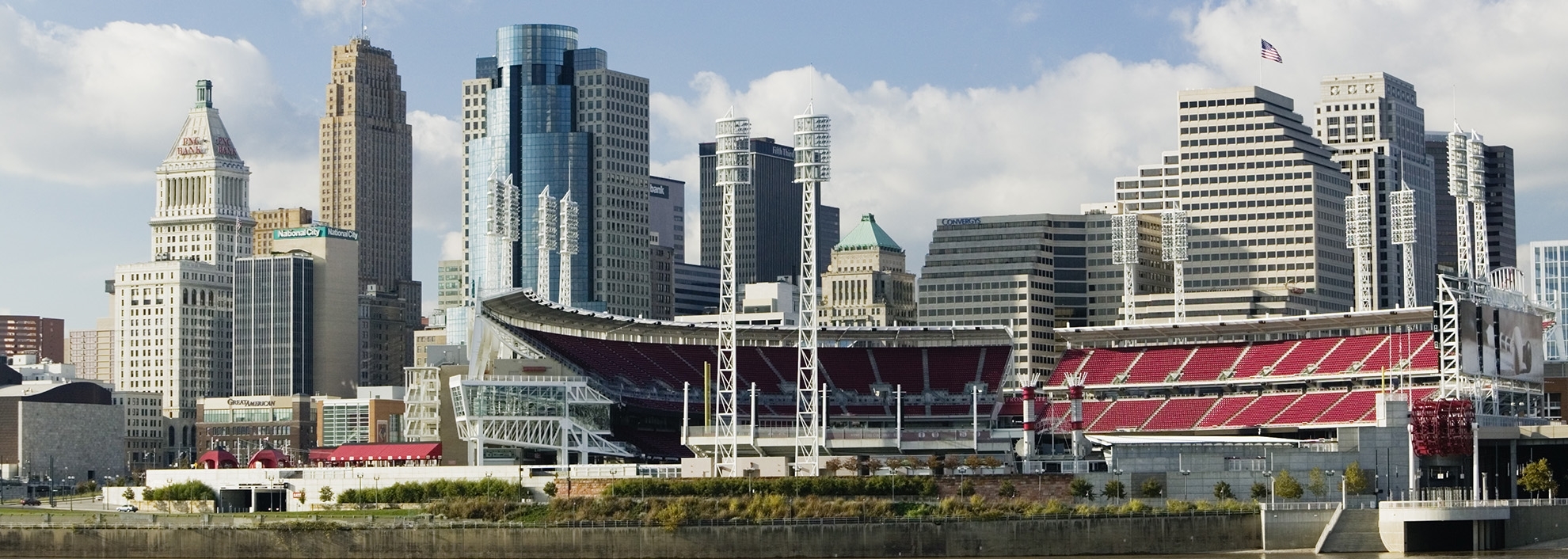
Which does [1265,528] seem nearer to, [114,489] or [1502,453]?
[1502,453]

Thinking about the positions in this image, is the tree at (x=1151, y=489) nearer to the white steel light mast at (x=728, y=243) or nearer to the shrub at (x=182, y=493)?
the white steel light mast at (x=728, y=243)

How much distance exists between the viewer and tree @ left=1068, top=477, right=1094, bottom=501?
424 ft

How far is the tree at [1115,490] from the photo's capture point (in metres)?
129

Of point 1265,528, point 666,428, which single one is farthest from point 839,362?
point 1265,528

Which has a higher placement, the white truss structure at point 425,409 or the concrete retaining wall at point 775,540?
the white truss structure at point 425,409

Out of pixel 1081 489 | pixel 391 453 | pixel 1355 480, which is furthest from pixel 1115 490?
pixel 391 453

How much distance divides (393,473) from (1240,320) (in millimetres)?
78534

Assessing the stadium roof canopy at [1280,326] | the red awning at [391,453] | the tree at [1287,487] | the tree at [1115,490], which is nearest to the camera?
the tree at [1287,487]

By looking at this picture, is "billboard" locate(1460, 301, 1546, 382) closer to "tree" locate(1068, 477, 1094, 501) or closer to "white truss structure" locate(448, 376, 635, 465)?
"tree" locate(1068, 477, 1094, 501)

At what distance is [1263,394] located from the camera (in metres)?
185

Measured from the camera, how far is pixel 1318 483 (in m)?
131

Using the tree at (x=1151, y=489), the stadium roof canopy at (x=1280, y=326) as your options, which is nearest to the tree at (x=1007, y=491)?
the tree at (x=1151, y=489)

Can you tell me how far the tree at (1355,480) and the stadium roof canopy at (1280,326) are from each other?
5078 cm

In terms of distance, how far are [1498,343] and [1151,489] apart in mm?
34930
